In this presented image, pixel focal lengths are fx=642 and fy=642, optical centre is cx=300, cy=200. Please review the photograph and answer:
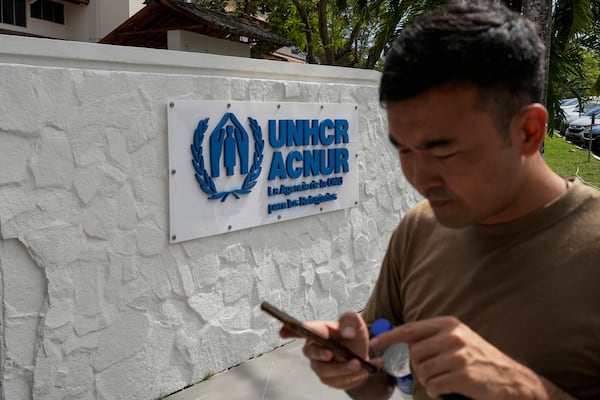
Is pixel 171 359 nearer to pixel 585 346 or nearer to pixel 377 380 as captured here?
pixel 377 380

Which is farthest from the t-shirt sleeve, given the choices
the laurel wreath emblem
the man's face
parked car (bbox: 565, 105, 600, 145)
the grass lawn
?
parked car (bbox: 565, 105, 600, 145)

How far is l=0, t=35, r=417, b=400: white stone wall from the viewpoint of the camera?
3213mm

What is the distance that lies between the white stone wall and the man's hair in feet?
8.14

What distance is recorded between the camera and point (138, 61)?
3.74m

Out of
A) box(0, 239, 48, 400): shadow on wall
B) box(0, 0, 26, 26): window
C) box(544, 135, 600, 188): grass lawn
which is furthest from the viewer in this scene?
box(0, 0, 26, 26): window

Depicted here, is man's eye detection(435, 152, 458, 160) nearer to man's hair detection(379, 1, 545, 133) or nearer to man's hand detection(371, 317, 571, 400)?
man's hair detection(379, 1, 545, 133)

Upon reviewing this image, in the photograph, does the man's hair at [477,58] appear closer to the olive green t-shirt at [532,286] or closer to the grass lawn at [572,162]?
the olive green t-shirt at [532,286]

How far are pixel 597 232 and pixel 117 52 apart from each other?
9.88ft

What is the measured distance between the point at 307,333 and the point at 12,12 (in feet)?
51.8

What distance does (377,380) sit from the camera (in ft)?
5.25

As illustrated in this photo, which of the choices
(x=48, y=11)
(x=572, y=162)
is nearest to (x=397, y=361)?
(x=572, y=162)

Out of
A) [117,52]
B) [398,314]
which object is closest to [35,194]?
[117,52]

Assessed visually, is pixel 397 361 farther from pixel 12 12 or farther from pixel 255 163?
pixel 12 12

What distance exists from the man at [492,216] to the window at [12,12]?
604 inches
